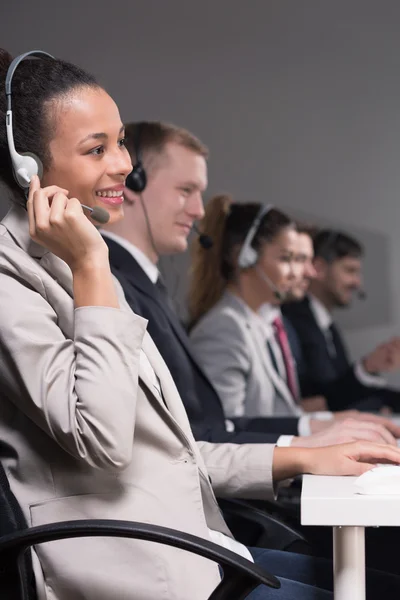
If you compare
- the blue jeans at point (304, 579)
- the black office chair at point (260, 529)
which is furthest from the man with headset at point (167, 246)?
the blue jeans at point (304, 579)

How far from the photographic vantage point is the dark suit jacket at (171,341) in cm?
181

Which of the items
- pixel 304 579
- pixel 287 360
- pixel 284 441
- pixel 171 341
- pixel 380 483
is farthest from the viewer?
pixel 287 360

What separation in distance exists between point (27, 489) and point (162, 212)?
1026mm

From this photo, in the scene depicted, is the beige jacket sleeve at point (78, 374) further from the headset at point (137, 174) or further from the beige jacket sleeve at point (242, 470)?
the headset at point (137, 174)

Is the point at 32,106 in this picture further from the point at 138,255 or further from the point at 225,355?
the point at 225,355

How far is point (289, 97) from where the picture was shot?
4629 mm

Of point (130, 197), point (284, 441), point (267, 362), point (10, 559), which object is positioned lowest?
point (267, 362)

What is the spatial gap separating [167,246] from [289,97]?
2797 mm

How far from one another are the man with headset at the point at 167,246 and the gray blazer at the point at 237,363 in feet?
1.84

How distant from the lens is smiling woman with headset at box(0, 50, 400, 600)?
108cm

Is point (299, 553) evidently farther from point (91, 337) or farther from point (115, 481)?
point (91, 337)

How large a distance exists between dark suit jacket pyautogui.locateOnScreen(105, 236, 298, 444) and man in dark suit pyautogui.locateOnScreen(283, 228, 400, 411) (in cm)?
159

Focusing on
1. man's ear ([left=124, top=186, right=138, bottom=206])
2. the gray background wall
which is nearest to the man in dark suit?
the gray background wall

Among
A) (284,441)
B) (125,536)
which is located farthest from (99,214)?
(284,441)
